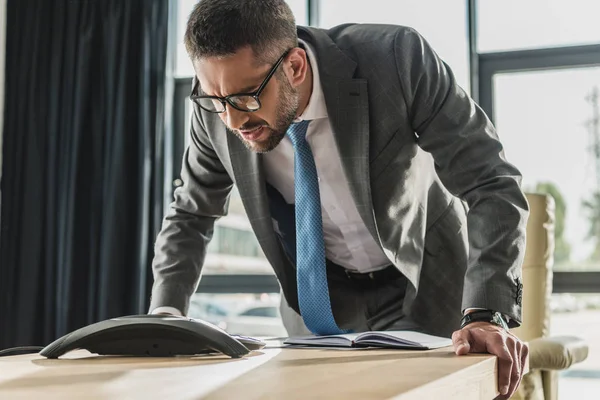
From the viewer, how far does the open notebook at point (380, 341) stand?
1099 mm

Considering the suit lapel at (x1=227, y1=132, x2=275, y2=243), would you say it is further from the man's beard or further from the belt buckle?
the belt buckle

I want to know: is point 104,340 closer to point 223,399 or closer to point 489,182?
point 223,399

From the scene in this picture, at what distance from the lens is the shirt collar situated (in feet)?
4.97

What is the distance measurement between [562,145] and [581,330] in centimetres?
74

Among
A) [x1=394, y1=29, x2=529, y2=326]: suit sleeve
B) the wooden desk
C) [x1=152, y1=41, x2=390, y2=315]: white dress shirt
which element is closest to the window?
[x1=152, y1=41, x2=390, y2=315]: white dress shirt

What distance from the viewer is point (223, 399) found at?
63 cm

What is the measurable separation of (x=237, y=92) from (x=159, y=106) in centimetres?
230

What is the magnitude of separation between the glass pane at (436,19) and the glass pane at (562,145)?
24 cm

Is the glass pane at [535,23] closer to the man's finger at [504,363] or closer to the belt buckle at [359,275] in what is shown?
the belt buckle at [359,275]

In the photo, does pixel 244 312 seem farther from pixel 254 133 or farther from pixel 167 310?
pixel 254 133

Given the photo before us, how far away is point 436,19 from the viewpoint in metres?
3.46

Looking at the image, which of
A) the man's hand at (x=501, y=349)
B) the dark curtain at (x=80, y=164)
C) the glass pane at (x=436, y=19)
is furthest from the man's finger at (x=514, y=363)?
the dark curtain at (x=80, y=164)

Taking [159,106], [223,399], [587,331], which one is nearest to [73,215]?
[159,106]

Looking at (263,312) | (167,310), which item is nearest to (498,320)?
(167,310)
